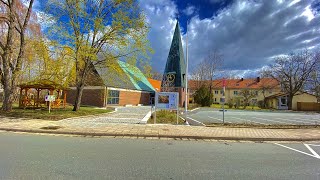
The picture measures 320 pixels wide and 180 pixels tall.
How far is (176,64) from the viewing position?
145 ft

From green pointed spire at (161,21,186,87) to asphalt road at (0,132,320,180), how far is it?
3518cm

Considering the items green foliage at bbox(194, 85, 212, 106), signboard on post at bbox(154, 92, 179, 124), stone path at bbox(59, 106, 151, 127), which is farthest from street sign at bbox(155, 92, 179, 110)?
green foliage at bbox(194, 85, 212, 106)

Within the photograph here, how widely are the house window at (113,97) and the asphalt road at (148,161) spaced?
2373cm

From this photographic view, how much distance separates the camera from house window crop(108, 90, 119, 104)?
3227cm

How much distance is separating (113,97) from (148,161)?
27678 mm

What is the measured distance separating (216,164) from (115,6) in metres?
17.2

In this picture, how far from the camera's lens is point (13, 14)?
17750mm

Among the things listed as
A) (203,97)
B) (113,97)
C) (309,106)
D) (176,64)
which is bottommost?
(309,106)

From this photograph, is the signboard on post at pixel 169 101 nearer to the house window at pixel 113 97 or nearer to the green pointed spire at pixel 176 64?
the house window at pixel 113 97

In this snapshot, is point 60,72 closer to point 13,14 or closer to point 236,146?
point 13,14

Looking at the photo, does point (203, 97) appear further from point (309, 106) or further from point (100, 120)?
point (100, 120)

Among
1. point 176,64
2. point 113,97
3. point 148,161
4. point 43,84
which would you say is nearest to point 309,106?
point 176,64

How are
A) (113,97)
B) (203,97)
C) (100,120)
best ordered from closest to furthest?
1. (100,120)
2. (113,97)
3. (203,97)

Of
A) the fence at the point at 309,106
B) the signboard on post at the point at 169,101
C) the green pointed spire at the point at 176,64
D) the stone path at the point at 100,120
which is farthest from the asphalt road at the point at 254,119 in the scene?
the fence at the point at 309,106
